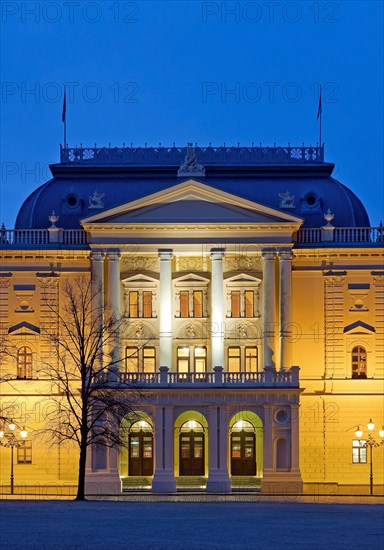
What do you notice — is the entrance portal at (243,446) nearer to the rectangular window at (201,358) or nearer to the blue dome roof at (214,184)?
the rectangular window at (201,358)

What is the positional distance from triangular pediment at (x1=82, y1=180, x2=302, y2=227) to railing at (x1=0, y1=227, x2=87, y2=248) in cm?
326

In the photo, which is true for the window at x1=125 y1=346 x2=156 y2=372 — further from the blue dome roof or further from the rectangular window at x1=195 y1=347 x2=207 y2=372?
the blue dome roof

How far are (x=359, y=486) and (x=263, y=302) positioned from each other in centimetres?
1251

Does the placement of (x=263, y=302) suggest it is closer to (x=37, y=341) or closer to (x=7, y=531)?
(x=37, y=341)

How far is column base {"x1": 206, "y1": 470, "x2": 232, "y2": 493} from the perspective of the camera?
8575 centimetres

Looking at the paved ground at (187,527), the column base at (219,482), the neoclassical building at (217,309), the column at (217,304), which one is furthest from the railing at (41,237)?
the paved ground at (187,527)

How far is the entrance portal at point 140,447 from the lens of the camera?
89250mm

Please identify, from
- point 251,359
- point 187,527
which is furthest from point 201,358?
point 187,527

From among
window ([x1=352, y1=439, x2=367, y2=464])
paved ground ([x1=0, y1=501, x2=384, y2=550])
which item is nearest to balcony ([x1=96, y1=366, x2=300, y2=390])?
window ([x1=352, y1=439, x2=367, y2=464])

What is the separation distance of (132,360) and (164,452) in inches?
320

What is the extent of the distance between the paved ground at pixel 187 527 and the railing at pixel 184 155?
35169mm

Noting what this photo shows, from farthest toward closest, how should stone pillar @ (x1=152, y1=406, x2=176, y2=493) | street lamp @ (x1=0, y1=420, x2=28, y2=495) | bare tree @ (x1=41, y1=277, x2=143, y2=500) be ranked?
street lamp @ (x1=0, y1=420, x2=28, y2=495) → stone pillar @ (x1=152, y1=406, x2=176, y2=493) → bare tree @ (x1=41, y1=277, x2=143, y2=500)

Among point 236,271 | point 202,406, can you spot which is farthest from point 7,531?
point 236,271

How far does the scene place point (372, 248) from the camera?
3649 inches
